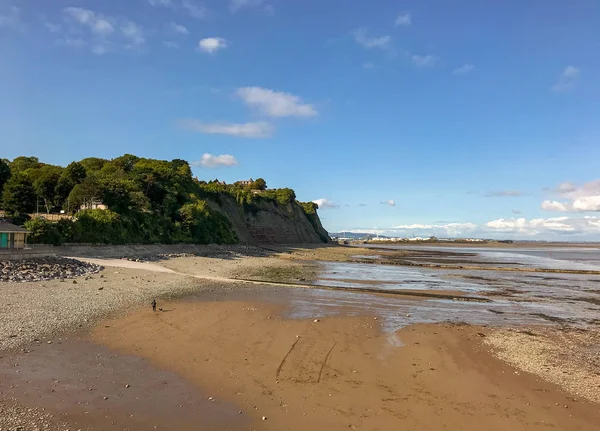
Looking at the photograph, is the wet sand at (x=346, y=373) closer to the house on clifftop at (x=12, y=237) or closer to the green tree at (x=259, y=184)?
the house on clifftop at (x=12, y=237)

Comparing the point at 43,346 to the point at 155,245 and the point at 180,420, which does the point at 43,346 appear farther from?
the point at 155,245

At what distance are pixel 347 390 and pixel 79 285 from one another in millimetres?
16420

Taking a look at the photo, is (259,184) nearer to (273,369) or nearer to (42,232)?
(42,232)

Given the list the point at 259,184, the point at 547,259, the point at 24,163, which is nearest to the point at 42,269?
the point at 24,163

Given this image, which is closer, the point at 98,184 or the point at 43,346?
the point at 43,346

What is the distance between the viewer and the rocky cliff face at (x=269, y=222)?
8439 cm

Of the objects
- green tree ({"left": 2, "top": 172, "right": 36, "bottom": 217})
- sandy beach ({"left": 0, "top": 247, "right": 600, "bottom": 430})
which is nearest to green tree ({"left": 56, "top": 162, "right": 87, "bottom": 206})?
→ green tree ({"left": 2, "top": 172, "right": 36, "bottom": 217})

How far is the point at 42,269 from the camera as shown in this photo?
23.5 metres

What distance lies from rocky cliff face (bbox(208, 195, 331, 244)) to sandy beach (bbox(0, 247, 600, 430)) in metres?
62.6

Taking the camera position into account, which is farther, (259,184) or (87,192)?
(259,184)

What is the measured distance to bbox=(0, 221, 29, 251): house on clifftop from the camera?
93.9 feet

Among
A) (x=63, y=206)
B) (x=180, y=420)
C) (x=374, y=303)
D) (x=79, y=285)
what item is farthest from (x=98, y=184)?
(x=180, y=420)

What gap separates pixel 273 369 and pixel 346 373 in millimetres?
1865

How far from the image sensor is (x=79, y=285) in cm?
1991
